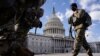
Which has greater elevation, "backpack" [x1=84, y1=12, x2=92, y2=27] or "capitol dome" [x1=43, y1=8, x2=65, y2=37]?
"capitol dome" [x1=43, y1=8, x2=65, y2=37]

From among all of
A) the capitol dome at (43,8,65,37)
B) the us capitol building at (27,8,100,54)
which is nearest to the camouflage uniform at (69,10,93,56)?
the us capitol building at (27,8,100,54)

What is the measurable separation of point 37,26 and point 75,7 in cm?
246

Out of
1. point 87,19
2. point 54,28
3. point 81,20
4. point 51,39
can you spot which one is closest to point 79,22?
point 81,20

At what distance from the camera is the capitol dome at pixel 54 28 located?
11819 cm

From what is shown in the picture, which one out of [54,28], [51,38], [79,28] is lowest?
[79,28]

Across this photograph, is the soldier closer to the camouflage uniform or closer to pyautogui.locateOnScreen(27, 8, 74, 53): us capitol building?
the camouflage uniform

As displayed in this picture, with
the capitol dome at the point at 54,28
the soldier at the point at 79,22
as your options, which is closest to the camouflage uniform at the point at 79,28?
the soldier at the point at 79,22

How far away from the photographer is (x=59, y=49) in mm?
131125

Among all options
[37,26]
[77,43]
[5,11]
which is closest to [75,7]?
[77,43]

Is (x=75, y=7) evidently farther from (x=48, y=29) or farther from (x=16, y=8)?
(x=48, y=29)

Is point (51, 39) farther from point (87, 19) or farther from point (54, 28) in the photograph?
point (87, 19)

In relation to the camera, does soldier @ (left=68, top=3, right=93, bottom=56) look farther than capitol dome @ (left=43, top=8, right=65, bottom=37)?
No

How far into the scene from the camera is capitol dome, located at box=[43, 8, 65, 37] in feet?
388

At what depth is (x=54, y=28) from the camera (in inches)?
4616
